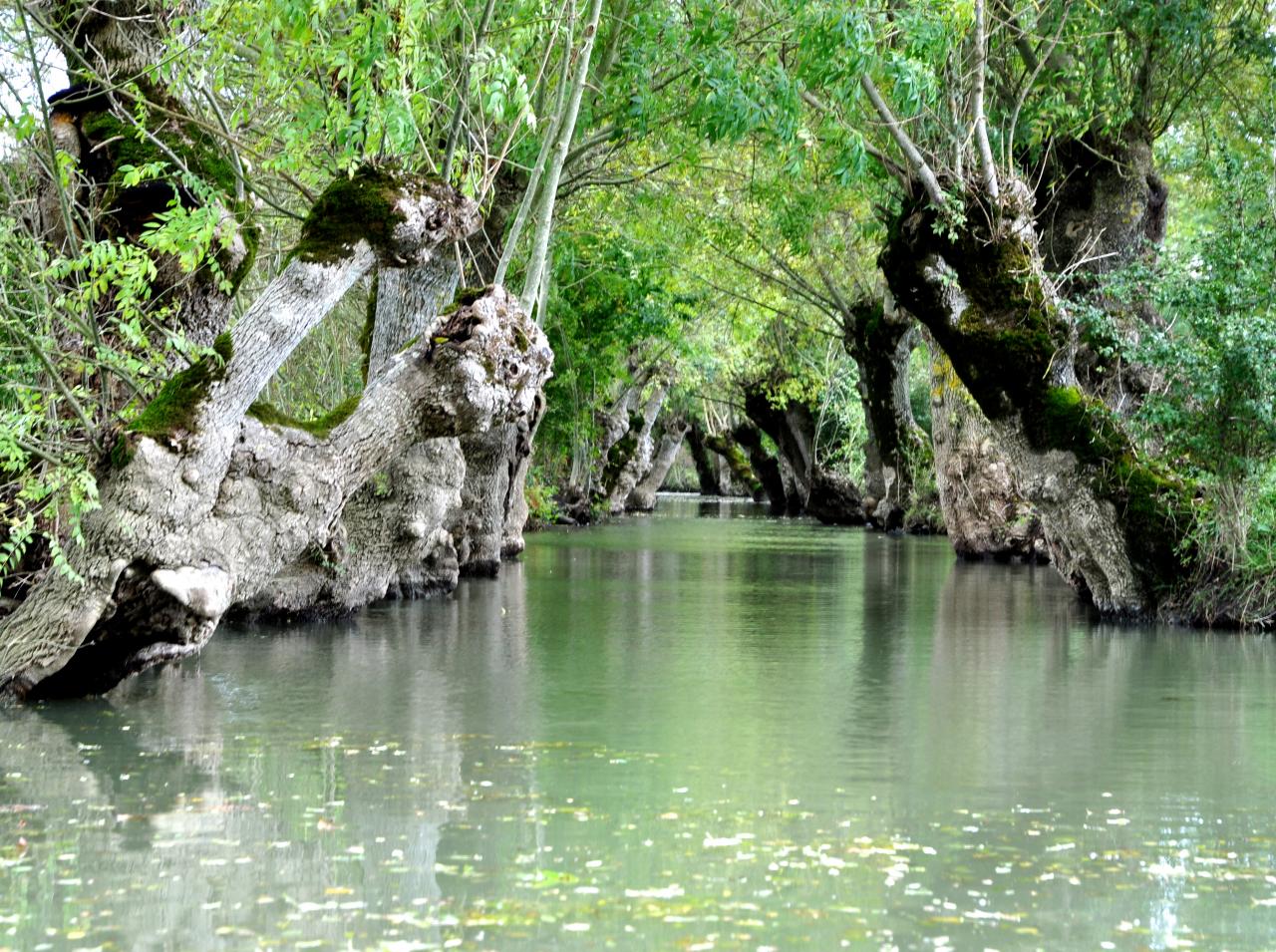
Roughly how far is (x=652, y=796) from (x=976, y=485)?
71.9 feet

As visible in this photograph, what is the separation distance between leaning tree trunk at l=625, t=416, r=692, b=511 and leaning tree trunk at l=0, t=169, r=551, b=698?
4240cm

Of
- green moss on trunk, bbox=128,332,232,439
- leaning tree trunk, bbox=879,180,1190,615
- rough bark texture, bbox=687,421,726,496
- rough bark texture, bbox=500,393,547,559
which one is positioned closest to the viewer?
green moss on trunk, bbox=128,332,232,439

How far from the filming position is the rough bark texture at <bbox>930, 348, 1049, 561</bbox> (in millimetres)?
27844

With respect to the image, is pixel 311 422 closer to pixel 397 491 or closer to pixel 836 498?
pixel 397 491

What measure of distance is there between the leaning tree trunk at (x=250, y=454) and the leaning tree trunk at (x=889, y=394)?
68.6 ft

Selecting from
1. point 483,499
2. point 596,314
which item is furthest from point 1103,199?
point 596,314

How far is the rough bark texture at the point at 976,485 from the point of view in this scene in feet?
91.4

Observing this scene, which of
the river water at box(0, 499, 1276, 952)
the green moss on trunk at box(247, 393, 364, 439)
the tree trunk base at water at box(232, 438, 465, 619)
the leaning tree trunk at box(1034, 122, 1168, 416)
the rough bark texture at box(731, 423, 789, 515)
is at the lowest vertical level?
the river water at box(0, 499, 1276, 952)

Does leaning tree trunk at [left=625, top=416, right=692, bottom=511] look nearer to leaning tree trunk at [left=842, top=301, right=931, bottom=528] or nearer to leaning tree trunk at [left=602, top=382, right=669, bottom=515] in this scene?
leaning tree trunk at [left=602, top=382, right=669, bottom=515]

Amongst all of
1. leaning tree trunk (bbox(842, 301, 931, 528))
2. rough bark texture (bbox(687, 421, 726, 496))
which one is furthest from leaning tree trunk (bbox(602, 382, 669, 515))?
rough bark texture (bbox(687, 421, 726, 496))

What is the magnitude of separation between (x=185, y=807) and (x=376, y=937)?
2.37m

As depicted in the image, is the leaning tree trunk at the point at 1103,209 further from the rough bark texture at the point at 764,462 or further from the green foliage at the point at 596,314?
the rough bark texture at the point at 764,462

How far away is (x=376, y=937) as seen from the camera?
205 inches

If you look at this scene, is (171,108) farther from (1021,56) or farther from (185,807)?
(1021,56)
